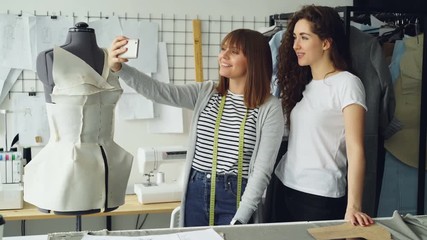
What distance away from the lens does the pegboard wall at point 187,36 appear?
326cm

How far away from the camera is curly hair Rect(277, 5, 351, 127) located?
212cm

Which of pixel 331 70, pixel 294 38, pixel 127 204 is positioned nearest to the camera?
pixel 331 70

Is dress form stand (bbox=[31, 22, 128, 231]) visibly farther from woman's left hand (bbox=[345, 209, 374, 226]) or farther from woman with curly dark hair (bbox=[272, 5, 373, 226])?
woman's left hand (bbox=[345, 209, 374, 226])

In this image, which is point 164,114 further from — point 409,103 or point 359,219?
point 359,219

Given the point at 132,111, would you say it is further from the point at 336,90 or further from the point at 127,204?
the point at 336,90

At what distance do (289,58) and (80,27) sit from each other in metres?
0.88

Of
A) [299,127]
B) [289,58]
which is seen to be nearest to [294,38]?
[289,58]

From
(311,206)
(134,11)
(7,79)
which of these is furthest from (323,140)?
(7,79)

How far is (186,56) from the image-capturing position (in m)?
3.32

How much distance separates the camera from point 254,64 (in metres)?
2.15

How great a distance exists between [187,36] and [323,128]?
148 centimetres

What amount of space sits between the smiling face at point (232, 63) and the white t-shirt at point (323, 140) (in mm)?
291

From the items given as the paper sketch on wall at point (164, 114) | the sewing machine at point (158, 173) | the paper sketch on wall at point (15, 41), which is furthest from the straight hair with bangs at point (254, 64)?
the paper sketch on wall at point (15, 41)

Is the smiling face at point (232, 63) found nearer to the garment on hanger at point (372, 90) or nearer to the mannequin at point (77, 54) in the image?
the mannequin at point (77, 54)
